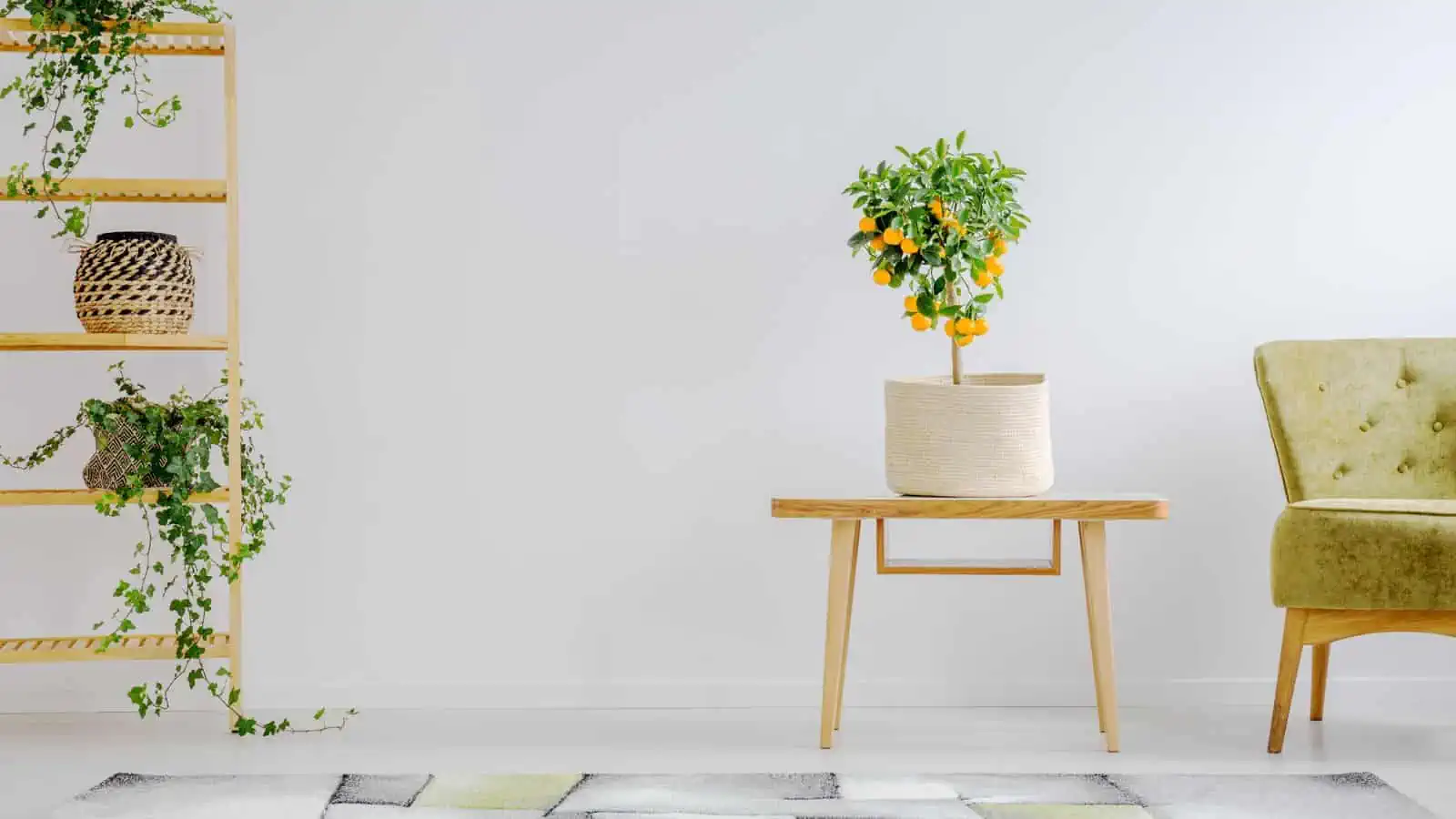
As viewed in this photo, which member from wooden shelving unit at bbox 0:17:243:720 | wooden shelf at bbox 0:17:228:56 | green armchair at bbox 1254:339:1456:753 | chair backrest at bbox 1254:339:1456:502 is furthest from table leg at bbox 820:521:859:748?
wooden shelf at bbox 0:17:228:56

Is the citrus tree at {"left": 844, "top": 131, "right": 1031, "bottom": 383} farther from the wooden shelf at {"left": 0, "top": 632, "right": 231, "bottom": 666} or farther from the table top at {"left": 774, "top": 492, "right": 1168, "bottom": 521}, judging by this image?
the wooden shelf at {"left": 0, "top": 632, "right": 231, "bottom": 666}

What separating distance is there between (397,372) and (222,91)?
701mm

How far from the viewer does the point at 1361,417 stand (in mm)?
2385

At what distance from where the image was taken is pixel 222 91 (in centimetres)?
259

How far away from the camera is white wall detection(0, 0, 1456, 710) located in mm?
2582

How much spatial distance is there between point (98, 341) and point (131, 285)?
0.12m

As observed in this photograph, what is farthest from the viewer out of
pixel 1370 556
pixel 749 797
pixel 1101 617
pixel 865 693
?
pixel 865 693

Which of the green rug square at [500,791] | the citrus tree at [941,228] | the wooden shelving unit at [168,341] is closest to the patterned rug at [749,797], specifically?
the green rug square at [500,791]

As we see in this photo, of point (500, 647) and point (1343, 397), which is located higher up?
point (1343, 397)

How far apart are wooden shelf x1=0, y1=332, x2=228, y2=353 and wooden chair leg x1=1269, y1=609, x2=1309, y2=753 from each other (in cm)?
201

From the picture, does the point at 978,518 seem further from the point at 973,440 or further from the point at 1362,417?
the point at 1362,417

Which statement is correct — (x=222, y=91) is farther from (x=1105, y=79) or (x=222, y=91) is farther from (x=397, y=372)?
(x=1105, y=79)

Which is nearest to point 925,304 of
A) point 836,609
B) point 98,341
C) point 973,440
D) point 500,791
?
point 973,440

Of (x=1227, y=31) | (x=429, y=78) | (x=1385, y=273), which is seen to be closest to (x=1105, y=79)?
(x=1227, y=31)
